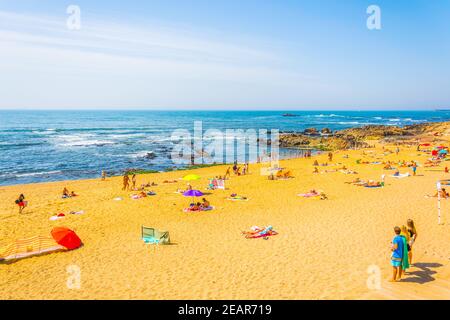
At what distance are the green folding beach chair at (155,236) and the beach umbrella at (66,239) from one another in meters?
2.26

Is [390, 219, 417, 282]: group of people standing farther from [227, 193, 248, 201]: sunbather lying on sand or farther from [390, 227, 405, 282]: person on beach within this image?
[227, 193, 248, 201]: sunbather lying on sand

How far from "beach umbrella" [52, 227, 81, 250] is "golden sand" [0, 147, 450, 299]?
1.01ft

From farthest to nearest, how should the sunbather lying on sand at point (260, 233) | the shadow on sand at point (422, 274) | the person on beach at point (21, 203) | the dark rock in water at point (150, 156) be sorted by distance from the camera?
the dark rock in water at point (150, 156) → the person on beach at point (21, 203) → the sunbather lying on sand at point (260, 233) → the shadow on sand at point (422, 274)

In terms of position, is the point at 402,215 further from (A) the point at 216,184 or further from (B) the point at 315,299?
(A) the point at 216,184

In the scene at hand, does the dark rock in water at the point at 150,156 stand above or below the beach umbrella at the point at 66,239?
below

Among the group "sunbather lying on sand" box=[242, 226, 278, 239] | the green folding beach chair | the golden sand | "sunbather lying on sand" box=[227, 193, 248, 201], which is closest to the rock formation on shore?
the golden sand

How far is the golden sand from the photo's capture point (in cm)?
847

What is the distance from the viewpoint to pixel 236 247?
11336 mm

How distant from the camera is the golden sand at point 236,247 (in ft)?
27.8

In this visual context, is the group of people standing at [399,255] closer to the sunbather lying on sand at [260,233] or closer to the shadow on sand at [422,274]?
the shadow on sand at [422,274]

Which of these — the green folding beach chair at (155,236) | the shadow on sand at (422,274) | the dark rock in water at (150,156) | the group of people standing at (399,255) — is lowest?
the dark rock in water at (150,156)

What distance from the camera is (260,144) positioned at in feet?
176

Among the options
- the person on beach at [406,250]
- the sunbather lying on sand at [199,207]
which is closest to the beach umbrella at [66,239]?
the sunbather lying on sand at [199,207]
